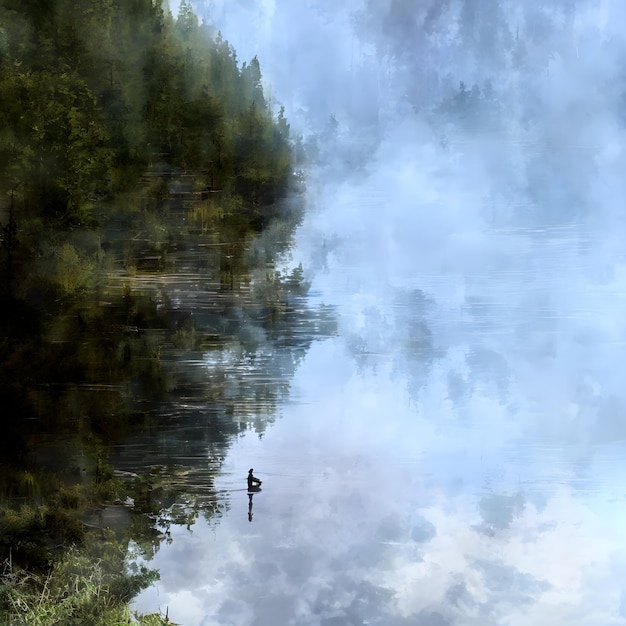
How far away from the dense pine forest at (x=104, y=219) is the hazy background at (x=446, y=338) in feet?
0.73

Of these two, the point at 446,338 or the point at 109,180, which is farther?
the point at 109,180

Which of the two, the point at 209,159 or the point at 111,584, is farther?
the point at 209,159

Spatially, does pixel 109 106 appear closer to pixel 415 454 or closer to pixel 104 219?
pixel 104 219

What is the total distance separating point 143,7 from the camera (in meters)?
2.93

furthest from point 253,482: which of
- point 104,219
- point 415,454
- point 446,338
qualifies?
point 104,219

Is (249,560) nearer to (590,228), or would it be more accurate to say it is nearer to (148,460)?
(148,460)

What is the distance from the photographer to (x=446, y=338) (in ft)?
8.99

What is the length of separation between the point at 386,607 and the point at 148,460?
971mm

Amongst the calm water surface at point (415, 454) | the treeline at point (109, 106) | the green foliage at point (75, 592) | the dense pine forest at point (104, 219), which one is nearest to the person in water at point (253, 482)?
the calm water surface at point (415, 454)

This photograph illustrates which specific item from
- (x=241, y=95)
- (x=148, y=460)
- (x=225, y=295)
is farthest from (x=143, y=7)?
(x=148, y=460)

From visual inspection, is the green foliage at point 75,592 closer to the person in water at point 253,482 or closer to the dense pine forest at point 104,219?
the dense pine forest at point 104,219

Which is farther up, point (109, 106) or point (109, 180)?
point (109, 106)

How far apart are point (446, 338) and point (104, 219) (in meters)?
1.32

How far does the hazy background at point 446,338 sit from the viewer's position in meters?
2.67
